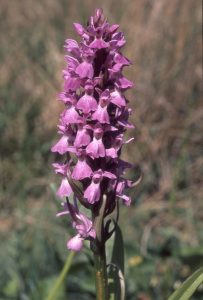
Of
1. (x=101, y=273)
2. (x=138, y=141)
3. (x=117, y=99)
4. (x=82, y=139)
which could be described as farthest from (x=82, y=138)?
(x=138, y=141)

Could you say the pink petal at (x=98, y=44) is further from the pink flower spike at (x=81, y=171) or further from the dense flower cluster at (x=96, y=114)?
the pink flower spike at (x=81, y=171)

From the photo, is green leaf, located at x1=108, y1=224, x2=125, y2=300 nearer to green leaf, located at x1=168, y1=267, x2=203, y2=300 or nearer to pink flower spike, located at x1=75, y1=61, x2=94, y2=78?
green leaf, located at x1=168, y1=267, x2=203, y2=300

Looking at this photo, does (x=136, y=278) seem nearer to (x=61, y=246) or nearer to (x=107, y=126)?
(x=61, y=246)

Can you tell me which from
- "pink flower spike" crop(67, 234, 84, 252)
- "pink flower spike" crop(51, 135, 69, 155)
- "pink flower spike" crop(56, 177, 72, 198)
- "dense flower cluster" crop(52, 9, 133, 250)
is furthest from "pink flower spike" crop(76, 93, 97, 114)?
"pink flower spike" crop(67, 234, 84, 252)

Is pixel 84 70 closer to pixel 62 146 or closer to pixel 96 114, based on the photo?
pixel 96 114

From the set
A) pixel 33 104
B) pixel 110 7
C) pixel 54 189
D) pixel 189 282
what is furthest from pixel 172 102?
pixel 189 282

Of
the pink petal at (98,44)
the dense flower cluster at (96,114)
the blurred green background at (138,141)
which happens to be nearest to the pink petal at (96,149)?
the dense flower cluster at (96,114)
